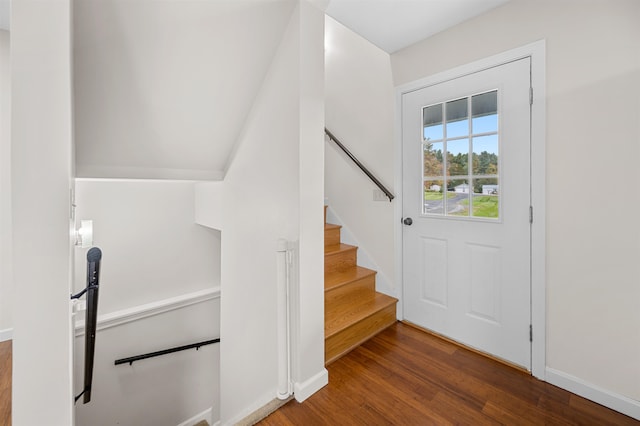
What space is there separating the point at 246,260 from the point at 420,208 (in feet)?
4.62

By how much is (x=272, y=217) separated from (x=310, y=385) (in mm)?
993

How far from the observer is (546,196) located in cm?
174

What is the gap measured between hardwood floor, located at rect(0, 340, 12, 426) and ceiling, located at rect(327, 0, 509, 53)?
3016 millimetres

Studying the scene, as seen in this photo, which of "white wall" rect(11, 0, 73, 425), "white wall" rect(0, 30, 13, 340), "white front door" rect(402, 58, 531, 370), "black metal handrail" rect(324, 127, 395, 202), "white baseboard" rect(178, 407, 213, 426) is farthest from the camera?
"white baseboard" rect(178, 407, 213, 426)

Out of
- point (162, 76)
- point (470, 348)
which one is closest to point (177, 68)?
point (162, 76)

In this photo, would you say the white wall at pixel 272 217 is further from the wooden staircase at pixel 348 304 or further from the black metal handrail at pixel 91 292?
the black metal handrail at pixel 91 292

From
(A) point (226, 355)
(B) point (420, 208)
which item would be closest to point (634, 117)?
(B) point (420, 208)

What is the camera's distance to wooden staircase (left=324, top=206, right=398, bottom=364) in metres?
2.05

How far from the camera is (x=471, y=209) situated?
6.86 feet

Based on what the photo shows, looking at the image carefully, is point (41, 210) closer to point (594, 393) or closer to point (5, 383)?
point (5, 383)

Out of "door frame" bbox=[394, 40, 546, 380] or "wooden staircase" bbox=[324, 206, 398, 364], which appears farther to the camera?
"wooden staircase" bbox=[324, 206, 398, 364]

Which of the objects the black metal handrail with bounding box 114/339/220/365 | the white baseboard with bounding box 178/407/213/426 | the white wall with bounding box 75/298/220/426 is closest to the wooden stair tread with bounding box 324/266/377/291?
the white wall with bounding box 75/298/220/426

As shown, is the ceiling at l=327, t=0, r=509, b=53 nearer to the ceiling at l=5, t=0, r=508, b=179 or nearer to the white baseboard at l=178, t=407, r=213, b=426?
the ceiling at l=5, t=0, r=508, b=179

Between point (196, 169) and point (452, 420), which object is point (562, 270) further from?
point (196, 169)
